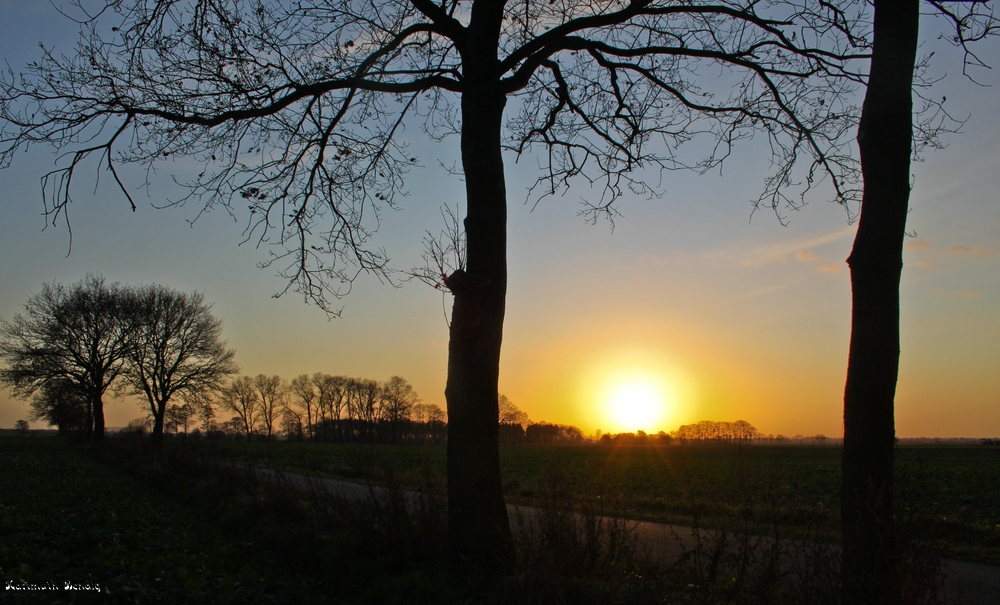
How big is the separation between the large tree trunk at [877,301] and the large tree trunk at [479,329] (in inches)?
112

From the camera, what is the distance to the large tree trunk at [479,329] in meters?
5.66

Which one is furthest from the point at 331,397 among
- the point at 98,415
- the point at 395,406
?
the point at 98,415

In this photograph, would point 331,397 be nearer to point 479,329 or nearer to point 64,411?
point 64,411

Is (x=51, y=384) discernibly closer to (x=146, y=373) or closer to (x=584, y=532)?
(x=146, y=373)

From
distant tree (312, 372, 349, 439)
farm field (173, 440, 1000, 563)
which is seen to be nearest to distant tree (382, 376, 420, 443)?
distant tree (312, 372, 349, 439)

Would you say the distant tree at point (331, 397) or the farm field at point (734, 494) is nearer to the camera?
the farm field at point (734, 494)

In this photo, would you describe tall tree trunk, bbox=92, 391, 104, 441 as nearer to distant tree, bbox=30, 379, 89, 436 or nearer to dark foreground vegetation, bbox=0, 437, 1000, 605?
distant tree, bbox=30, 379, 89, 436

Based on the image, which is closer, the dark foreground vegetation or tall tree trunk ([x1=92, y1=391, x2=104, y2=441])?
the dark foreground vegetation

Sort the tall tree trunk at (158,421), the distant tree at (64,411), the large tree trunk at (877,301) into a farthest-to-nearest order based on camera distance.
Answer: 1. the distant tree at (64,411)
2. the tall tree trunk at (158,421)
3. the large tree trunk at (877,301)

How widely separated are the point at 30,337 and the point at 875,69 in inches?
1917

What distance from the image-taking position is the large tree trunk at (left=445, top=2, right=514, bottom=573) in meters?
5.66

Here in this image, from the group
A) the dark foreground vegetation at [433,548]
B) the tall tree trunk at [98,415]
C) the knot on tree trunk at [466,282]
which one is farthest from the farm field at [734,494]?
the tall tree trunk at [98,415]

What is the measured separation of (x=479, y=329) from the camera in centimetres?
595

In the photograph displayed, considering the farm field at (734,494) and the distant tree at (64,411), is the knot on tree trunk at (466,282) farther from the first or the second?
the distant tree at (64,411)
